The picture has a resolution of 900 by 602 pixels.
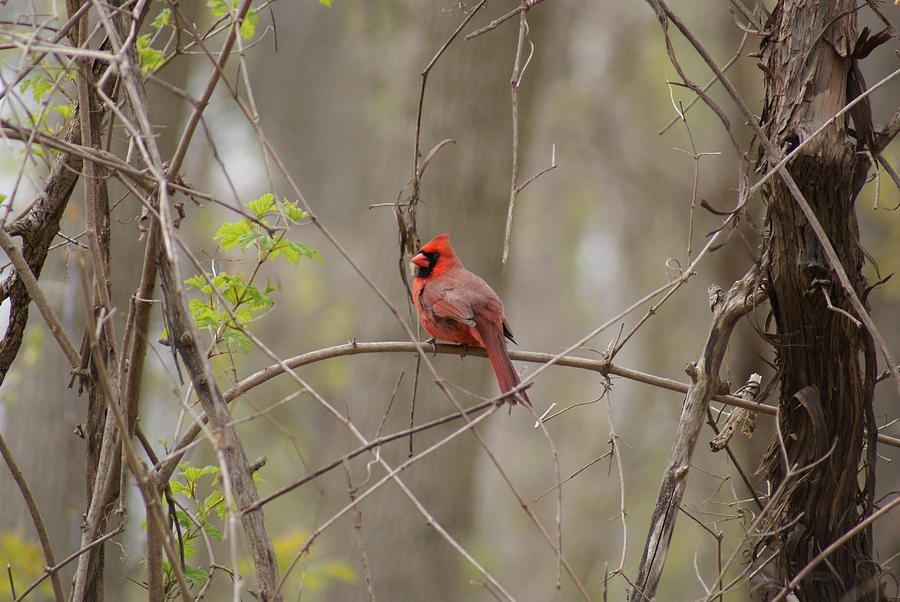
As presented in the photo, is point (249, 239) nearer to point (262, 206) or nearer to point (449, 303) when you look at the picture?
point (262, 206)

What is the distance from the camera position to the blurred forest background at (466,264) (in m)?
5.22

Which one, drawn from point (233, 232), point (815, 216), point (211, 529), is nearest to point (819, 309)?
point (815, 216)

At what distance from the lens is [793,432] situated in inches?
93.8

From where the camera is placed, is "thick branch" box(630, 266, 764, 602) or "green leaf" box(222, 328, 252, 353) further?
"green leaf" box(222, 328, 252, 353)

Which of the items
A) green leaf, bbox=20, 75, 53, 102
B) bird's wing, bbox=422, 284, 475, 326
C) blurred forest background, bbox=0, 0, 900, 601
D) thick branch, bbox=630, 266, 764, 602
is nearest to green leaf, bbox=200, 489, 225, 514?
blurred forest background, bbox=0, 0, 900, 601

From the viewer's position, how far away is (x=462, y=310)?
3953mm

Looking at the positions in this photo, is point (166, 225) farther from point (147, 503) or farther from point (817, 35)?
point (817, 35)

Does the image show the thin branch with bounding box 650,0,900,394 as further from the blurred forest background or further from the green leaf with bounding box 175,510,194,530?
the green leaf with bounding box 175,510,194,530

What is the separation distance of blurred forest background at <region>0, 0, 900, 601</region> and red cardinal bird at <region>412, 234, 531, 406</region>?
39 cm

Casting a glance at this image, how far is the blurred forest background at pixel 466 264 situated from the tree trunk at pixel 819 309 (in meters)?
0.13

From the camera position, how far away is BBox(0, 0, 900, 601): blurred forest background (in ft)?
17.1

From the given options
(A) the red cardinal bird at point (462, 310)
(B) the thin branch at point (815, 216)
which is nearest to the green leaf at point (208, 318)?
(A) the red cardinal bird at point (462, 310)

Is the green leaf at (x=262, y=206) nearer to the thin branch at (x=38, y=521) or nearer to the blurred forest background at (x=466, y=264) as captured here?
the blurred forest background at (x=466, y=264)

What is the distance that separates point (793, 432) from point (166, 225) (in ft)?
5.40
